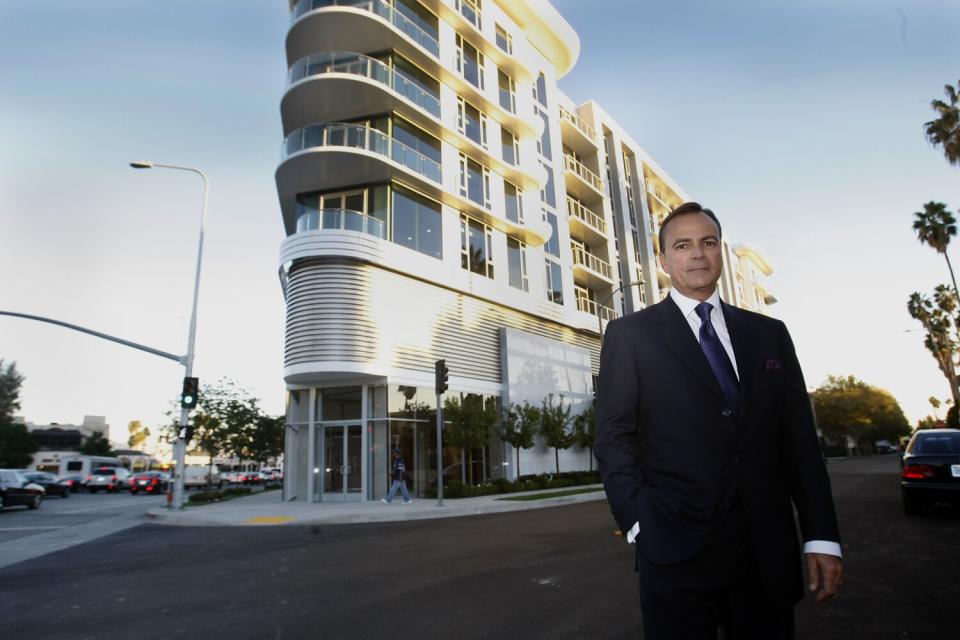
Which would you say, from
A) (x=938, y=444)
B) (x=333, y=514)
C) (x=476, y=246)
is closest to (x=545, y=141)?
(x=476, y=246)

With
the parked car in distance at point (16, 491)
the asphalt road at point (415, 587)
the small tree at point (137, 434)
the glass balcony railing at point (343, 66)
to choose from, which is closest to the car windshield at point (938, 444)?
the asphalt road at point (415, 587)

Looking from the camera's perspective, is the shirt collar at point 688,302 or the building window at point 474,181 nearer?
the shirt collar at point 688,302

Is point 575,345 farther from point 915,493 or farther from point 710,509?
point 710,509

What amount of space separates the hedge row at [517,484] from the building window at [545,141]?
60.2 ft

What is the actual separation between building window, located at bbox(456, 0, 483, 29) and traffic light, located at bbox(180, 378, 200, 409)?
69.1 feet

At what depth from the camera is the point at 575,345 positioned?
103ft

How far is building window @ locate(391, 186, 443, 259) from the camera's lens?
21.9 m

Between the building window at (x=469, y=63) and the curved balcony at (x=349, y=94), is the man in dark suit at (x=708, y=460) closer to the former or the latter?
the curved balcony at (x=349, y=94)

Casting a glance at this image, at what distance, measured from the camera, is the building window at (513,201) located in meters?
28.1

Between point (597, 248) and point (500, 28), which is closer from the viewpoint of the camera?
point (500, 28)

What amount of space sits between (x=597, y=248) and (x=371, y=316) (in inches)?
866

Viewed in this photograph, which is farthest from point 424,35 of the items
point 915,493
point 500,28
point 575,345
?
point 915,493

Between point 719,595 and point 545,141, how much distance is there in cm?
3371

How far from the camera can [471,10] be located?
28.2 metres
